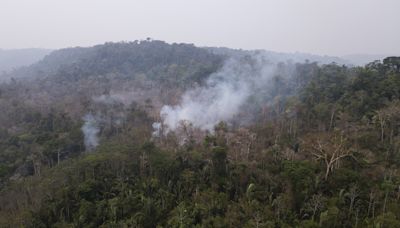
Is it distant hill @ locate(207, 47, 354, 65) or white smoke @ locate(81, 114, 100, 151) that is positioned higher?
distant hill @ locate(207, 47, 354, 65)

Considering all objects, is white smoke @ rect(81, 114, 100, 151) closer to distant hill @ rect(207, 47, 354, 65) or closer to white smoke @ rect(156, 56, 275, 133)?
white smoke @ rect(156, 56, 275, 133)

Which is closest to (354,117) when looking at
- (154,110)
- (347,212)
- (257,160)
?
(257,160)

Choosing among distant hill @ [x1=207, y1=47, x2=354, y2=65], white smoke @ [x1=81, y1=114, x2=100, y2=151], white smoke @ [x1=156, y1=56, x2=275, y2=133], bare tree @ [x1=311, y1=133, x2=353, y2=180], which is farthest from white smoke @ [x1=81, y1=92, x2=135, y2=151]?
distant hill @ [x1=207, y1=47, x2=354, y2=65]

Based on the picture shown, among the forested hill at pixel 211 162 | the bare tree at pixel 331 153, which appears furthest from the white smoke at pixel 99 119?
the bare tree at pixel 331 153

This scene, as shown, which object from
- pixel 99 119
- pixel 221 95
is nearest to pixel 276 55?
pixel 221 95

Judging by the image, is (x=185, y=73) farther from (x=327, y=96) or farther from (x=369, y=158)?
(x=369, y=158)

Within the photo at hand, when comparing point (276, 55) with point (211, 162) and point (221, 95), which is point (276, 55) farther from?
point (211, 162)

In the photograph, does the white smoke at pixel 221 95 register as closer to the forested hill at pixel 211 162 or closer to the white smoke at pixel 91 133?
the forested hill at pixel 211 162
